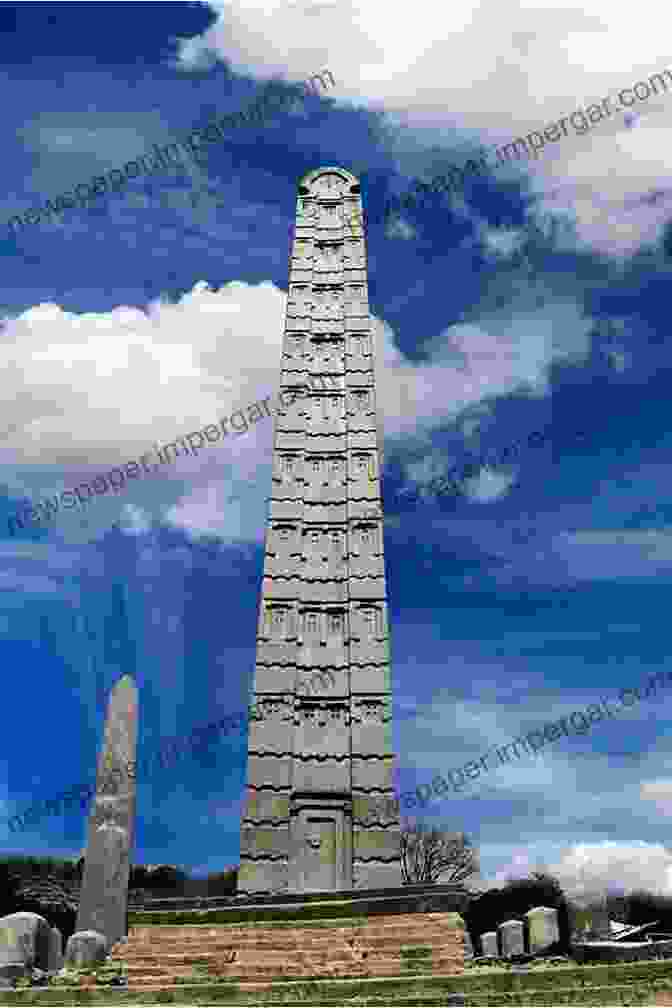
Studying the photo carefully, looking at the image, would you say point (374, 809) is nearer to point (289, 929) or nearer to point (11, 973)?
point (289, 929)

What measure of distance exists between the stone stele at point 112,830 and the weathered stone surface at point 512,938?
16.8 ft

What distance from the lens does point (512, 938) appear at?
11656mm

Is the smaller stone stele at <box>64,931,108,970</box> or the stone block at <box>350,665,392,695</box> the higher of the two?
the stone block at <box>350,665,392,695</box>

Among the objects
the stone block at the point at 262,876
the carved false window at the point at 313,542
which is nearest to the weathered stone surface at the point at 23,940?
the stone block at the point at 262,876

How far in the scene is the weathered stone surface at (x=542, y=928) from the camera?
33.2 ft

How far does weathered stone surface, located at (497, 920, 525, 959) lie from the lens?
11.4 meters

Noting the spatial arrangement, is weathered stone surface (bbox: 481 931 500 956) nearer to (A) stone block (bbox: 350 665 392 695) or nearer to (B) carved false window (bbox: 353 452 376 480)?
(A) stone block (bbox: 350 665 392 695)

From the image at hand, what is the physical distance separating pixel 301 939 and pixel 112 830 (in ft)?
14.5

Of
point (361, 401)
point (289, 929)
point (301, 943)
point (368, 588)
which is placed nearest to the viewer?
point (301, 943)

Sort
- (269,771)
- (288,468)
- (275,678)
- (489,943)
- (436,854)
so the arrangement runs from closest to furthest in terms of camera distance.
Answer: (489,943) < (269,771) < (275,678) < (288,468) < (436,854)

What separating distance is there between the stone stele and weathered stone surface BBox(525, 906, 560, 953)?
233 inches

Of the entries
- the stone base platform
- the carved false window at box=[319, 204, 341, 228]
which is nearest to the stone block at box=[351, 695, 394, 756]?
the stone base platform

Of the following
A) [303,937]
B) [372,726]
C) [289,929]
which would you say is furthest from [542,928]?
[372,726]

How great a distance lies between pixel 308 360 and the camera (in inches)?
796
